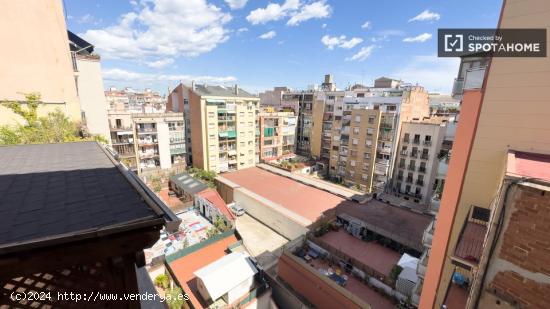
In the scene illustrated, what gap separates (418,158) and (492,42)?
95.4 feet

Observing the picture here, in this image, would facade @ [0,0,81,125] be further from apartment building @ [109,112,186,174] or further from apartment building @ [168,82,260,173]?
apartment building @ [168,82,260,173]

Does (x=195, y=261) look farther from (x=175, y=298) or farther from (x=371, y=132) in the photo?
(x=371, y=132)

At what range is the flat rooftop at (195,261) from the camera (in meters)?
12.4

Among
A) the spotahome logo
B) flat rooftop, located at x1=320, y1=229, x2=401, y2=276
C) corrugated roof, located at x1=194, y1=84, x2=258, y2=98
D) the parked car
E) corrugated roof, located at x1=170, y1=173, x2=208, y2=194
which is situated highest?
corrugated roof, located at x1=194, y1=84, x2=258, y2=98

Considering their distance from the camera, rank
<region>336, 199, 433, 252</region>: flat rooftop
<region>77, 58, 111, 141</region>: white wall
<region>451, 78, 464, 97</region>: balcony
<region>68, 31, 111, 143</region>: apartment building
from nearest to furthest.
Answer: <region>451, 78, 464, 97</region>: balcony < <region>336, 199, 433, 252</region>: flat rooftop < <region>68, 31, 111, 143</region>: apartment building < <region>77, 58, 111, 141</region>: white wall

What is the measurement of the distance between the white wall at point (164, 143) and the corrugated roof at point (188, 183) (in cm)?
454

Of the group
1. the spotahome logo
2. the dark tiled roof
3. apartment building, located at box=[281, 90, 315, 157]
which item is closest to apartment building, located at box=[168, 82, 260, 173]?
A: apartment building, located at box=[281, 90, 315, 157]

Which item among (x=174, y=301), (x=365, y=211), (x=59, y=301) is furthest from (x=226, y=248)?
(x=59, y=301)

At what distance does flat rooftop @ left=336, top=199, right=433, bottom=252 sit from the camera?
54.3 ft

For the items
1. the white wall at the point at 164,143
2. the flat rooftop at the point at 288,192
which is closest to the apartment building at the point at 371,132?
the flat rooftop at the point at 288,192

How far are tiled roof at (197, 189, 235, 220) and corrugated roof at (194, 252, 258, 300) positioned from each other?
800cm

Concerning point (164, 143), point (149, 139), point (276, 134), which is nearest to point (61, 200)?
point (149, 139)

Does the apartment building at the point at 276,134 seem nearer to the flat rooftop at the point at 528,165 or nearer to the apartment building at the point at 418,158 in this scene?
the apartment building at the point at 418,158

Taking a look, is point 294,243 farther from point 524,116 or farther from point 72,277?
point 72,277
